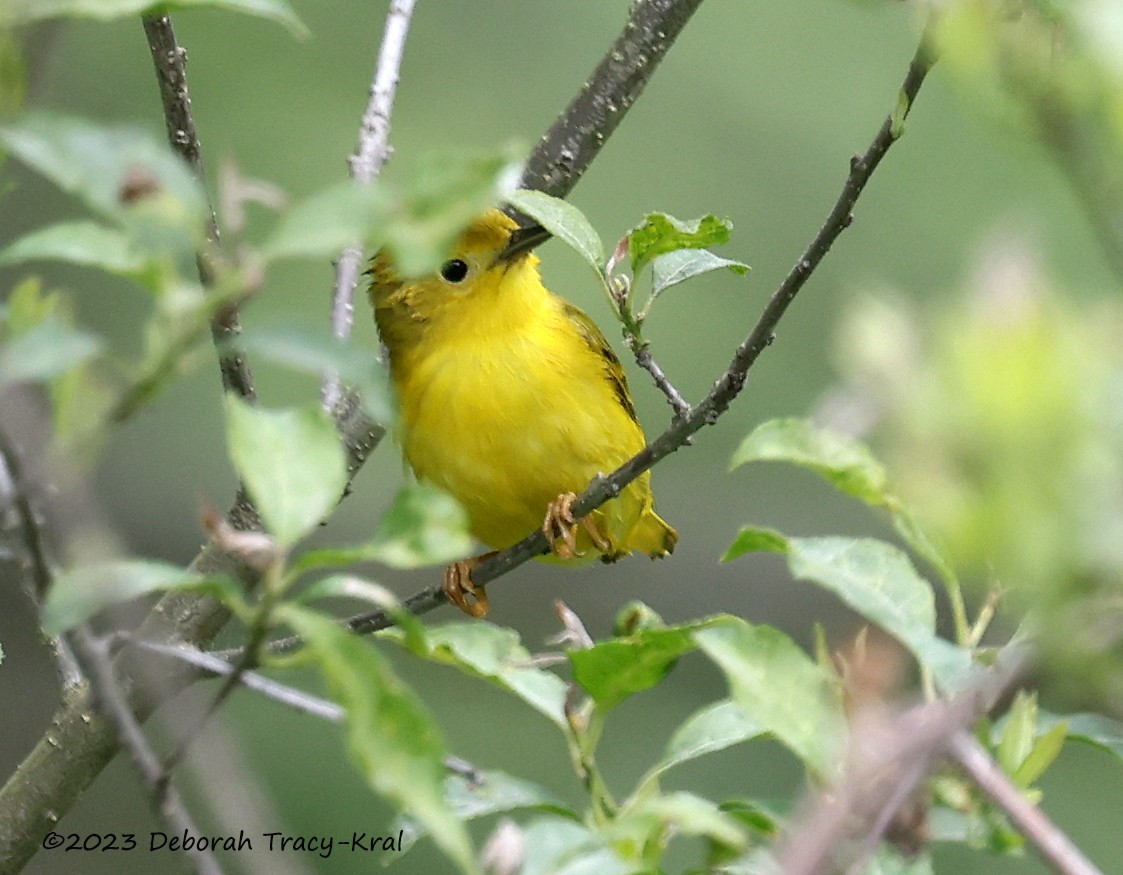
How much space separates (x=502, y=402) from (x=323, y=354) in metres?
2.54

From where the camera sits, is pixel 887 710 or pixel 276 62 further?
pixel 276 62

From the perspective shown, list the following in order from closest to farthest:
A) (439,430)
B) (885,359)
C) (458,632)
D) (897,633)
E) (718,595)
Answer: (885,359), (897,633), (458,632), (439,430), (718,595)

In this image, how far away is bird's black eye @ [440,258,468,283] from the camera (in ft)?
12.4

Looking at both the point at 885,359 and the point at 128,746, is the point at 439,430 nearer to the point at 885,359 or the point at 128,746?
the point at 128,746

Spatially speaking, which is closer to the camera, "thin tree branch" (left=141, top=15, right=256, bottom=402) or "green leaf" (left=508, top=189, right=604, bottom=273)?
"green leaf" (left=508, top=189, right=604, bottom=273)

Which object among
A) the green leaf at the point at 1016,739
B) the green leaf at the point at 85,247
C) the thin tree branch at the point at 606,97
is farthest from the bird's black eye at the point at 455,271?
the green leaf at the point at 85,247

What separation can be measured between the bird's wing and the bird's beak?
0.96 feet

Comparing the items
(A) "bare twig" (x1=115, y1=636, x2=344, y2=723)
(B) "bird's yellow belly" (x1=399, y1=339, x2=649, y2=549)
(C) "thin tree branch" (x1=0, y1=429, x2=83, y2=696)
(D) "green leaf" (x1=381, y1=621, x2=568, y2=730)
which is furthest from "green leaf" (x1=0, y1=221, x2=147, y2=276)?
(B) "bird's yellow belly" (x1=399, y1=339, x2=649, y2=549)

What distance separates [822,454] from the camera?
56.4 inches

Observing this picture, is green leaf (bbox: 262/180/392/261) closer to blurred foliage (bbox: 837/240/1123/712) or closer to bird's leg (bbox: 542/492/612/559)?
blurred foliage (bbox: 837/240/1123/712)

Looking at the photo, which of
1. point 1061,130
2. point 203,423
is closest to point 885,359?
point 1061,130

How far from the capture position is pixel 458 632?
5.60 feet

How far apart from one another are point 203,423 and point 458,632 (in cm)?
465

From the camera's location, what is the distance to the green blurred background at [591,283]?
5.83 metres
